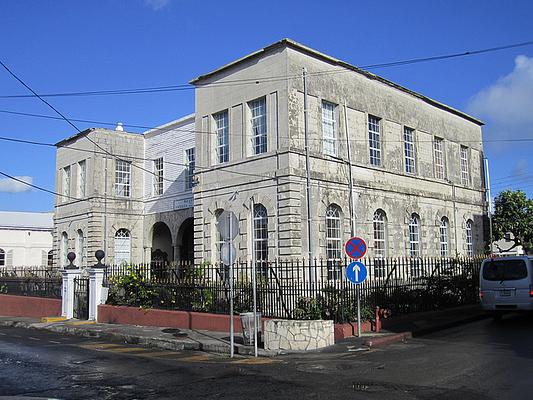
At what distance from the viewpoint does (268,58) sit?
2191 centimetres

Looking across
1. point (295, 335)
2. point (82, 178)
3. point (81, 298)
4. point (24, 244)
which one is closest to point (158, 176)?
point (82, 178)

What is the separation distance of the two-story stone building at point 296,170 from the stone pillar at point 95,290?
5.32 m

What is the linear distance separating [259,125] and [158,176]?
12971mm

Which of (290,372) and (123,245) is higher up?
(123,245)

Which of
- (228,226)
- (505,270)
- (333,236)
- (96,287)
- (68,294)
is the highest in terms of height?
(333,236)

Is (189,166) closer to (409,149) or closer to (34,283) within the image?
(34,283)

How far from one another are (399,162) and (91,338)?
16.9m

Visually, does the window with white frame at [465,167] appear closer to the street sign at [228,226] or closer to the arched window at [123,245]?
the arched window at [123,245]

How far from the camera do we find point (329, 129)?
76.4 ft

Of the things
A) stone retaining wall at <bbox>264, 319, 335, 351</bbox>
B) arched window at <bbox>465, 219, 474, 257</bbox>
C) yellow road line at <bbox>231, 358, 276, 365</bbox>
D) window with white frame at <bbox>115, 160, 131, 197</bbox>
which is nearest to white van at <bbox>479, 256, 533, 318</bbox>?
stone retaining wall at <bbox>264, 319, 335, 351</bbox>

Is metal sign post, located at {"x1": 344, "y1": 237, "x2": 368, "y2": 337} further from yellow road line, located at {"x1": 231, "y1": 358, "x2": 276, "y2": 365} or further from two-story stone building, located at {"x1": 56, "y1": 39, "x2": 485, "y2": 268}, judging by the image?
two-story stone building, located at {"x1": 56, "y1": 39, "x2": 485, "y2": 268}

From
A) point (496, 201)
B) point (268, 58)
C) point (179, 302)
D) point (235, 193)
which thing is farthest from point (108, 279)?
point (496, 201)

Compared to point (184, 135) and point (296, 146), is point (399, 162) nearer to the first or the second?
point (296, 146)

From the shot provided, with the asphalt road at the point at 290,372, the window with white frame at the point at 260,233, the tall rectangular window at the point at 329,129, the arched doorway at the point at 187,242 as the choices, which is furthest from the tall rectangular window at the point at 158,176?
the asphalt road at the point at 290,372
